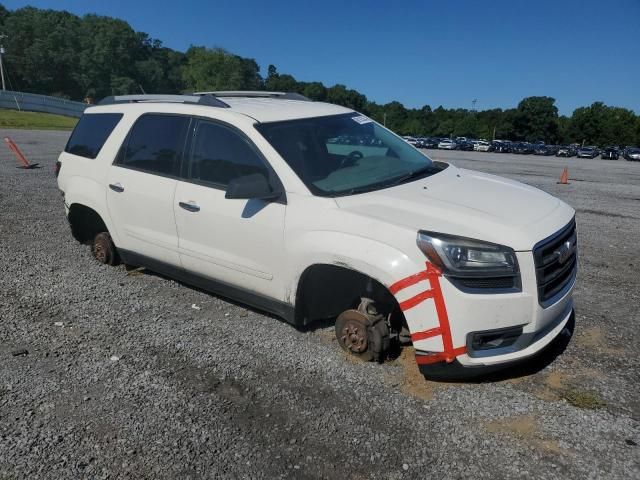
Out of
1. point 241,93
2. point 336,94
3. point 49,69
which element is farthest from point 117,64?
point 241,93

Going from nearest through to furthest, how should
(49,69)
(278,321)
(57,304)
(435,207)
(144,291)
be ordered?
(435,207)
(278,321)
(57,304)
(144,291)
(49,69)

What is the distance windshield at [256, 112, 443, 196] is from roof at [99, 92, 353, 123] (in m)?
0.10

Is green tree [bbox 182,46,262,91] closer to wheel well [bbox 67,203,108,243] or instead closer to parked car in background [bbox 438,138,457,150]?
parked car in background [bbox 438,138,457,150]

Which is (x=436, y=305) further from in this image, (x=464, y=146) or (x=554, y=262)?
(x=464, y=146)

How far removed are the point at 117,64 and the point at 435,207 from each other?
132 m

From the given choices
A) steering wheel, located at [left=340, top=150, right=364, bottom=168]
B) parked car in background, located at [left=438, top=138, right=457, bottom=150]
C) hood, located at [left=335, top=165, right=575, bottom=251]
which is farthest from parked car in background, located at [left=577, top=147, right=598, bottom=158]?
steering wheel, located at [left=340, top=150, right=364, bottom=168]

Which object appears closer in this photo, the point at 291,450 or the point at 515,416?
the point at 291,450

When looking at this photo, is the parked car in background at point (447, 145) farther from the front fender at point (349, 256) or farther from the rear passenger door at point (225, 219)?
the front fender at point (349, 256)

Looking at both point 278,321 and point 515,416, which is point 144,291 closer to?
point 278,321

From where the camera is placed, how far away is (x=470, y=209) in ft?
11.0

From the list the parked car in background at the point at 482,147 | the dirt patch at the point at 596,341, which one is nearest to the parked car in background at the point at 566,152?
the parked car in background at the point at 482,147

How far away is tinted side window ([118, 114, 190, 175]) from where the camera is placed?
4.44 m

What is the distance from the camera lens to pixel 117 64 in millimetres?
119375

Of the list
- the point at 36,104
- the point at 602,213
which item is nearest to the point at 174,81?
the point at 36,104
